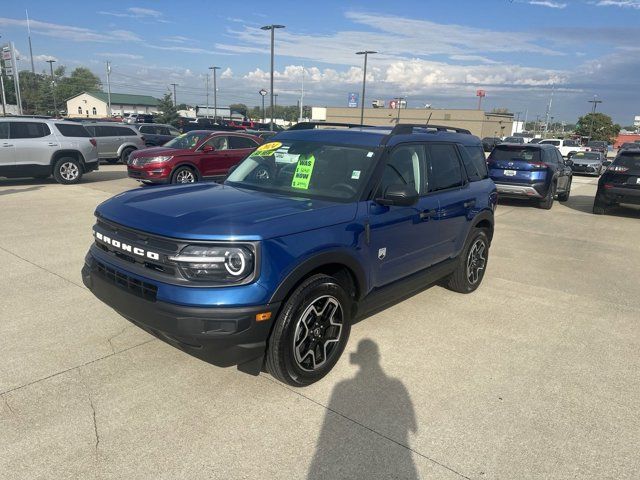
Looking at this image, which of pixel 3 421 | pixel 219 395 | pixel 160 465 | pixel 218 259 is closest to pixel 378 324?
pixel 219 395

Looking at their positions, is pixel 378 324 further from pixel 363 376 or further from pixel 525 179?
pixel 525 179

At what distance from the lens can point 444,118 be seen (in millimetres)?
75375

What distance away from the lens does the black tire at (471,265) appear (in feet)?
17.2

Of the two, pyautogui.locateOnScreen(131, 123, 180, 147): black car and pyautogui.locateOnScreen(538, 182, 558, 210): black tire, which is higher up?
pyautogui.locateOnScreen(131, 123, 180, 147): black car

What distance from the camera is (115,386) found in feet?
10.7

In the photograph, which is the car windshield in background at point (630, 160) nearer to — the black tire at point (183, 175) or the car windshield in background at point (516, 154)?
the car windshield in background at point (516, 154)

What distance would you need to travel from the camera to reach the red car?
1176cm

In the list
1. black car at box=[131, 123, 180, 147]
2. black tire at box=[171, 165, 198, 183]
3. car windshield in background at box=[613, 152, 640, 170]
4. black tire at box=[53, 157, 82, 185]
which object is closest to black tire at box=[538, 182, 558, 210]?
car windshield in background at box=[613, 152, 640, 170]

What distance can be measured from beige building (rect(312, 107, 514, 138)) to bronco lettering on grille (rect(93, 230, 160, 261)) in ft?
221

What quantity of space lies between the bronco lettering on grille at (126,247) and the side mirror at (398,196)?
175 cm

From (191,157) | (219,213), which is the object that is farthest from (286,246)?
(191,157)

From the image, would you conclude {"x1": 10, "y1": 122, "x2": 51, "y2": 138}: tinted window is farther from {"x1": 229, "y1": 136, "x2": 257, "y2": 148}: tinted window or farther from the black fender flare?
the black fender flare

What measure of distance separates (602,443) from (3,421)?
12.1 ft

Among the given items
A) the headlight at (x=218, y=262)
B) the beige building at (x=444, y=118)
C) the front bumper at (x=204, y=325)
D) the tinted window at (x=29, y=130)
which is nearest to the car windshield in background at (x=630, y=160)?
the front bumper at (x=204, y=325)
